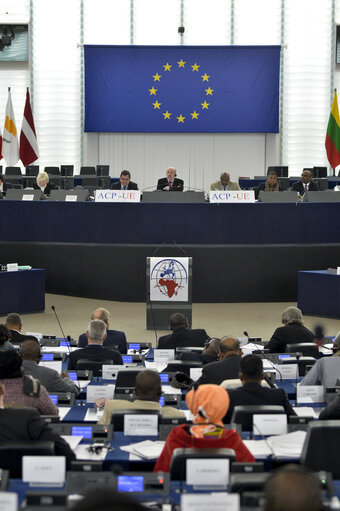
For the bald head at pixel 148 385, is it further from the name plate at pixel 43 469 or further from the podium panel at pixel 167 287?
the podium panel at pixel 167 287

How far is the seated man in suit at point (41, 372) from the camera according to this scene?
6.52 m

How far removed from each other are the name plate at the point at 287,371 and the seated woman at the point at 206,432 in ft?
7.87

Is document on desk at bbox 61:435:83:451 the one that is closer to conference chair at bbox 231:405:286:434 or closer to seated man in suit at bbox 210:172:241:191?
conference chair at bbox 231:405:286:434

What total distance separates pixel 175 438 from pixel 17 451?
80 cm

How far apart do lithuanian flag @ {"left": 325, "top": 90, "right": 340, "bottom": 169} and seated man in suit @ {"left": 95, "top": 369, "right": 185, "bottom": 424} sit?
1351cm

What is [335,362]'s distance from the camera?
6898 mm

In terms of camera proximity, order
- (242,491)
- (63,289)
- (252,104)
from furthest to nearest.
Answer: (252,104) < (63,289) < (242,491)

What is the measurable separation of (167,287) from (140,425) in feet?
21.8

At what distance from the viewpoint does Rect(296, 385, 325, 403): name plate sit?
6371 millimetres

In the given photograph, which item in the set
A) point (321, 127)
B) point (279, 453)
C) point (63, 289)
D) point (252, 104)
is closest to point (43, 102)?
point (252, 104)

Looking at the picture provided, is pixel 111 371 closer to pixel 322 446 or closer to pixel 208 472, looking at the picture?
pixel 322 446

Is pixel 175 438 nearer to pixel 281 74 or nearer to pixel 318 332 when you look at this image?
pixel 318 332

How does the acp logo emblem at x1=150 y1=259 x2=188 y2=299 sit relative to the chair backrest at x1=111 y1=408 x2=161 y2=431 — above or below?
above

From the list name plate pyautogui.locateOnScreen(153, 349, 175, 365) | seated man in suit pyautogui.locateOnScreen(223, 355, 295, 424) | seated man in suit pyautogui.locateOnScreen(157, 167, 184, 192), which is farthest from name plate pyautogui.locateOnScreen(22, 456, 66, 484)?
seated man in suit pyautogui.locateOnScreen(157, 167, 184, 192)
